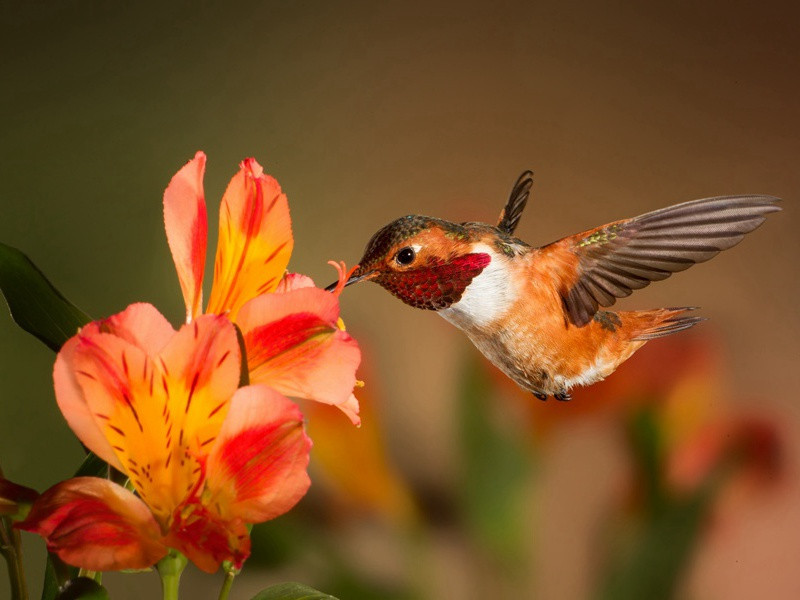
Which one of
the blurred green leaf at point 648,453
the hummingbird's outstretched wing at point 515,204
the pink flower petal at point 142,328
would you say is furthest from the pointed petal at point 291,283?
the blurred green leaf at point 648,453

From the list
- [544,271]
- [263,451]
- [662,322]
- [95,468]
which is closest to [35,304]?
[95,468]

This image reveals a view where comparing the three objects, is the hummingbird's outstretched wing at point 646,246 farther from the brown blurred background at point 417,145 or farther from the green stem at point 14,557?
the green stem at point 14,557

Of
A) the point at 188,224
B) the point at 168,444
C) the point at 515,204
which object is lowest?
the point at 168,444

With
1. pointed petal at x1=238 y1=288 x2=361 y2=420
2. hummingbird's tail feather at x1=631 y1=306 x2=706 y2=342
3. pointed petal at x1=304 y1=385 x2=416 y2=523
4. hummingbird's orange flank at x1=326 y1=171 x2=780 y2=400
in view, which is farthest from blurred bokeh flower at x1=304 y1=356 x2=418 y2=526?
pointed petal at x1=238 y1=288 x2=361 y2=420

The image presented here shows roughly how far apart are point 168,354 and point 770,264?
707 millimetres

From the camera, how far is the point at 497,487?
87cm

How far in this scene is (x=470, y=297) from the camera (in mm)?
738

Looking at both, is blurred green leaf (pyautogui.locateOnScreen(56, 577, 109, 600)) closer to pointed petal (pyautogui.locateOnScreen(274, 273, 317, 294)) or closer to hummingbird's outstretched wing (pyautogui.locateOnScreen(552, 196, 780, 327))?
pointed petal (pyautogui.locateOnScreen(274, 273, 317, 294))

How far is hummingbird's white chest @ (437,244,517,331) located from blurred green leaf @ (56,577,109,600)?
0.40 meters

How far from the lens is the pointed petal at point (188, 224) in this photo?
1.57 ft

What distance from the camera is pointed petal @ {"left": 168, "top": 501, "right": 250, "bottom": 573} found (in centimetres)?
39

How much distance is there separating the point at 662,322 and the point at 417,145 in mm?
328

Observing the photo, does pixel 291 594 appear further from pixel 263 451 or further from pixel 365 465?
pixel 365 465

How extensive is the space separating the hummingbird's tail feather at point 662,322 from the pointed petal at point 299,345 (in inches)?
17.1
